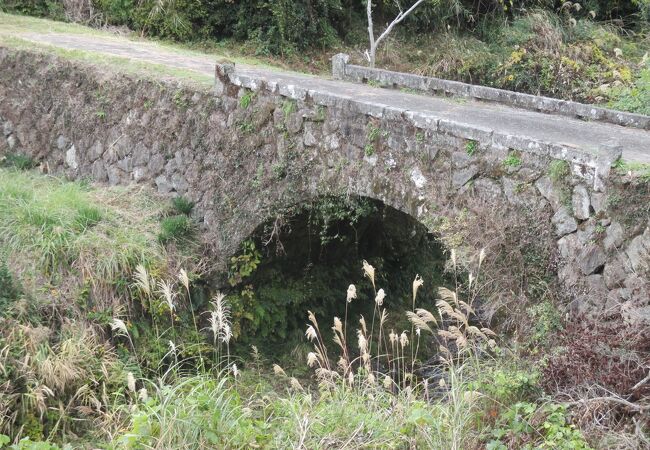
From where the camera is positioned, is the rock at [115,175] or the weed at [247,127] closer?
the weed at [247,127]

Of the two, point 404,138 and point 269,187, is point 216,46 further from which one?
point 404,138

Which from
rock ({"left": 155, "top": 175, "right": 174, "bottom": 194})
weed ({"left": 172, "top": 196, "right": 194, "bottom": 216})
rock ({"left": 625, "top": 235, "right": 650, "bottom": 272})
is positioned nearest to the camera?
rock ({"left": 625, "top": 235, "right": 650, "bottom": 272})

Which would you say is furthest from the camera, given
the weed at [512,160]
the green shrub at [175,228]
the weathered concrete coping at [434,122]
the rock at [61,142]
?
the rock at [61,142]

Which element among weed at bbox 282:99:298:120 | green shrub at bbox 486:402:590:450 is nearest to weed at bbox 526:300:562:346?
green shrub at bbox 486:402:590:450

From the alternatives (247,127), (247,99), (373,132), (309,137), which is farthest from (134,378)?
(247,99)

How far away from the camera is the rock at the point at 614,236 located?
537cm

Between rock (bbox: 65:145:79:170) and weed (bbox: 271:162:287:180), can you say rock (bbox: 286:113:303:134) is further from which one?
rock (bbox: 65:145:79:170)

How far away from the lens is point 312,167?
8180 millimetres

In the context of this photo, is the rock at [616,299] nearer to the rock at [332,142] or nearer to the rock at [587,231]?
the rock at [587,231]

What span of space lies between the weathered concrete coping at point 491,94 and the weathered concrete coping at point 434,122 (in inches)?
68.3

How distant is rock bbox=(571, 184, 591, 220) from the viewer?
5.64 meters

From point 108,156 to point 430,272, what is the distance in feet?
16.0

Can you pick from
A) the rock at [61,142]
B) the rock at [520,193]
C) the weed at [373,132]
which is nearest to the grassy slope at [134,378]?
the rock at [61,142]

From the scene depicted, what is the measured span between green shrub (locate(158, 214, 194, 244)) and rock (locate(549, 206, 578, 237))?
15.7ft
